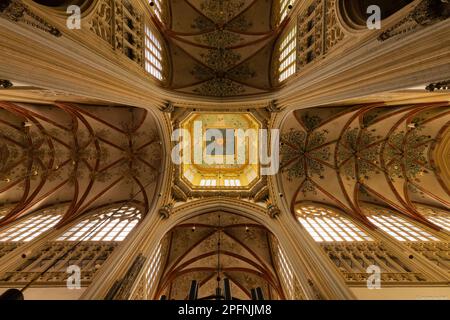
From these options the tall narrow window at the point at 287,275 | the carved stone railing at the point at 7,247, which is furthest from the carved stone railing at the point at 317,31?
the carved stone railing at the point at 7,247

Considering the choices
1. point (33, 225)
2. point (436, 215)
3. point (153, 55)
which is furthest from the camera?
point (436, 215)

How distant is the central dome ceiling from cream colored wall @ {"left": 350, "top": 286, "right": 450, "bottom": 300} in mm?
11872

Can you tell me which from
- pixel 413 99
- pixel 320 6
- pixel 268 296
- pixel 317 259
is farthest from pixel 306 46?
pixel 268 296

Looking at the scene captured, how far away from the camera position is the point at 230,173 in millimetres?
16844

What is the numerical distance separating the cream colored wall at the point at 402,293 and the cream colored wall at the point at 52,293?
32.8 ft

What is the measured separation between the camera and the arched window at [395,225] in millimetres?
10938

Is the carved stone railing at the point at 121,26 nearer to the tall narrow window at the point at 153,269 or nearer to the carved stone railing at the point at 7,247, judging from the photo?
the carved stone railing at the point at 7,247

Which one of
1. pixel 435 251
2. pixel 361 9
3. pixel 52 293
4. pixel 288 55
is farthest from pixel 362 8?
pixel 52 293

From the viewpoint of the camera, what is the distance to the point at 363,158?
1452cm

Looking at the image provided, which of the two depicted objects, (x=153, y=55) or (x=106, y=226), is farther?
(x=153, y=55)

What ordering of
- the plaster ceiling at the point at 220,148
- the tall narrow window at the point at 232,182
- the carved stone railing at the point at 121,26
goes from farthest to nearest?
the plaster ceiling at the point at 220,148, the tall narrow window at the point at 232,182, the carved stone railing at the point at 121,26

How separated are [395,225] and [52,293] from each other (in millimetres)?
16988

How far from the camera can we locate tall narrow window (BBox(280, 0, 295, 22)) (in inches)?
463

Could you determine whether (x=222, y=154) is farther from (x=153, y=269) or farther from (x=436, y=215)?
(x=436, y=215)
